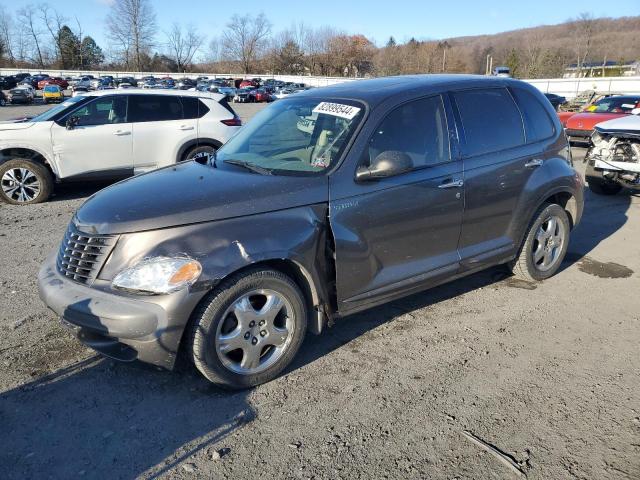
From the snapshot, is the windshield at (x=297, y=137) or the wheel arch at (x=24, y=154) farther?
the wheel arch at (x=24, y=154)

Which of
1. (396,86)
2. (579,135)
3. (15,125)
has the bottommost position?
(579,135)

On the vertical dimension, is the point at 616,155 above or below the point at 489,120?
below

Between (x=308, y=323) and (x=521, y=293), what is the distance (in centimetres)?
234

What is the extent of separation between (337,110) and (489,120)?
1.36 meters

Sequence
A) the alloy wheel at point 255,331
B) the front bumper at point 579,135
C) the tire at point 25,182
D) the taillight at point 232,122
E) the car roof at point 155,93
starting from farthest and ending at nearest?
the front bumper at point 579,135
the taillight at point 232,122
the car roof at point 155,93
the tire at point 25,182
the alloy wheel at point 255,331

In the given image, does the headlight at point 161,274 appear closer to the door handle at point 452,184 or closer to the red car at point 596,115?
the door handle at point 452,184

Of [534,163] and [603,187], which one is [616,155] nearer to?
[603,187]

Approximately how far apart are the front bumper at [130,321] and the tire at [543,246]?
10.5ft

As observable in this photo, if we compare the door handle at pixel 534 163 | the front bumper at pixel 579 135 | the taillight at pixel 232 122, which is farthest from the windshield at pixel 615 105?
the door handle at pixel 534 163

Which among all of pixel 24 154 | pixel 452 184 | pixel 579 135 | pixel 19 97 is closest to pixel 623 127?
pixel 452 184

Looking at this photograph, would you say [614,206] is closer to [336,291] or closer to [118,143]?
[336,291]

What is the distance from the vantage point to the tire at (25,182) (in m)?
8.13

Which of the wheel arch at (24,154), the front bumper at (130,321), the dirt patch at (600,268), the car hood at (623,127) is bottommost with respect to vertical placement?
the dirt patch at (600,268)

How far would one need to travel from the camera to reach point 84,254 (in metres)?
3.20
